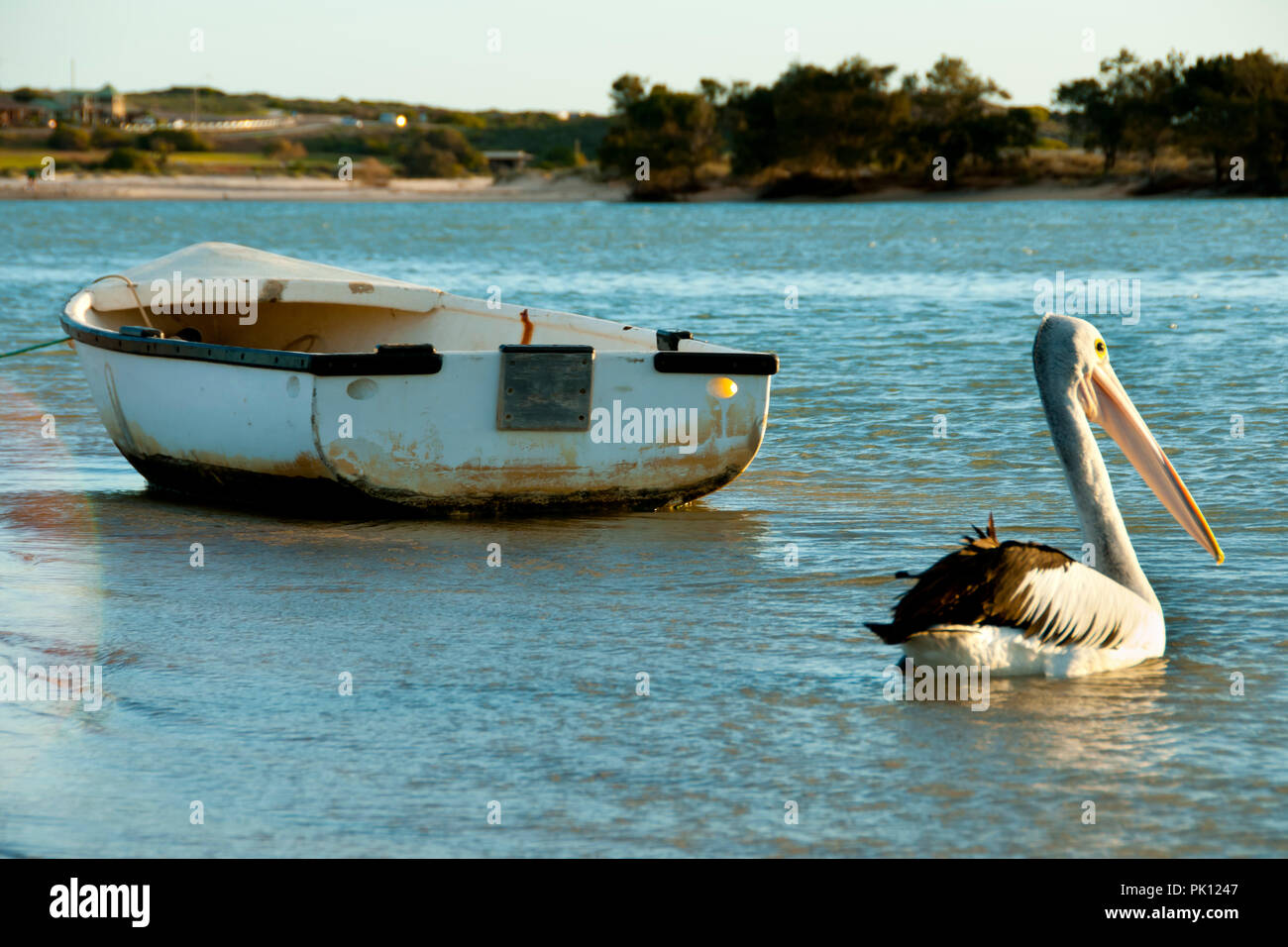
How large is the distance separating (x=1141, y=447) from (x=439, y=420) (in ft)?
11.3

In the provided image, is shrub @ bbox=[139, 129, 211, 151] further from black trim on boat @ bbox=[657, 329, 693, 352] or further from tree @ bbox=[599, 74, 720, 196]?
black trim on boat @ bbox=[657, 329, 693, 352]

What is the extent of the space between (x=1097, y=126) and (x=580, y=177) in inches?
1701

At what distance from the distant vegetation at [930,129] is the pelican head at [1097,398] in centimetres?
8919

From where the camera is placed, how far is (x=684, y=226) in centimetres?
6675

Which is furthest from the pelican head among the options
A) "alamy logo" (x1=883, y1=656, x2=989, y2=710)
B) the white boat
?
the white boat

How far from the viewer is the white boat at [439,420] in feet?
24.5

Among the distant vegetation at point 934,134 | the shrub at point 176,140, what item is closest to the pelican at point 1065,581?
the distant vegetation at point 934,134

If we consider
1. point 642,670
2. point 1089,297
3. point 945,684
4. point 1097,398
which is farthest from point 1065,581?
point 1089,297

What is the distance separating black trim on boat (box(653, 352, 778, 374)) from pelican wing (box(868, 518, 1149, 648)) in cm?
296

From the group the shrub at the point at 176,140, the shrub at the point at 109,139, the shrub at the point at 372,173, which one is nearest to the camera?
the shrub at the point at 372,173
